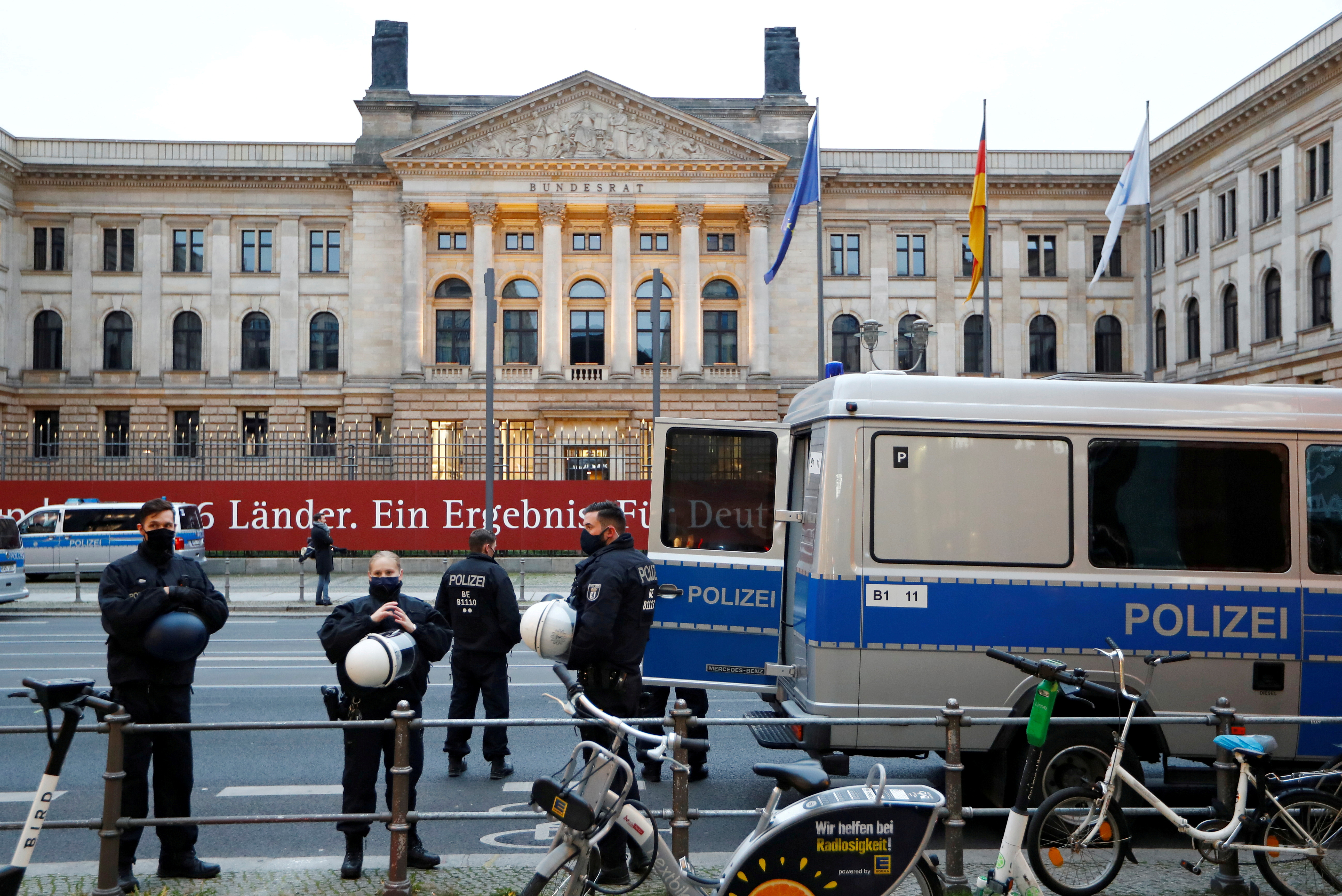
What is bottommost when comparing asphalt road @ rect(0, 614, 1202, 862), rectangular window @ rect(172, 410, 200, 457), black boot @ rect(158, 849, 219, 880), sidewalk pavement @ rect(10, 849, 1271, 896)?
asphalt road @ rect(0, 614, 1202, 862)

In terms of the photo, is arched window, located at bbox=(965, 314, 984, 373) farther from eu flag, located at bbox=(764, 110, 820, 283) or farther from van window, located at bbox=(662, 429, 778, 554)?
van window, located at bbox=(662, 429, 778, 554)

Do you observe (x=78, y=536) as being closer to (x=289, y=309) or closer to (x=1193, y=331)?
(x=289, y=309)

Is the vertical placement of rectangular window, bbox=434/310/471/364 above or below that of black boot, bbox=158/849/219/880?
above

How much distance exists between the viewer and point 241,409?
49250mm

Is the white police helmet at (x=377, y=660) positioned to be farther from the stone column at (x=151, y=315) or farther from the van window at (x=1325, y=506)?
the stone column at (x=151, y=315)

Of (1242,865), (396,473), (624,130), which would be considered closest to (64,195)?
(624,130)

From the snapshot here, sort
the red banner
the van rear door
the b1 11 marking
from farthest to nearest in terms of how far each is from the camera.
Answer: the red banner
the van rear door
the b1 11 marking

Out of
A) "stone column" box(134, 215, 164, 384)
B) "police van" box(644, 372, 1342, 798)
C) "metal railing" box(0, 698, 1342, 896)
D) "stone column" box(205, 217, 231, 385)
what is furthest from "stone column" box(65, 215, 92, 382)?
"police van" box(644, 372, 1342, 798)

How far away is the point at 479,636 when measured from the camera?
26.6ft

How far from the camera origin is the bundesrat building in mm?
47094

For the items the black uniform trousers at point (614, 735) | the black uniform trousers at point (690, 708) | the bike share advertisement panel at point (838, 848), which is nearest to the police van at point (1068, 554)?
the black uniform trousers at point (614, 735)

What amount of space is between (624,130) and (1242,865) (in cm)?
4507

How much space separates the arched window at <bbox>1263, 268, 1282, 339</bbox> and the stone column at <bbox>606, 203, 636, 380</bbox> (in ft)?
83.6

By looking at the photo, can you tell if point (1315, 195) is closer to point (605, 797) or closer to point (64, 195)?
point (605, 797)
